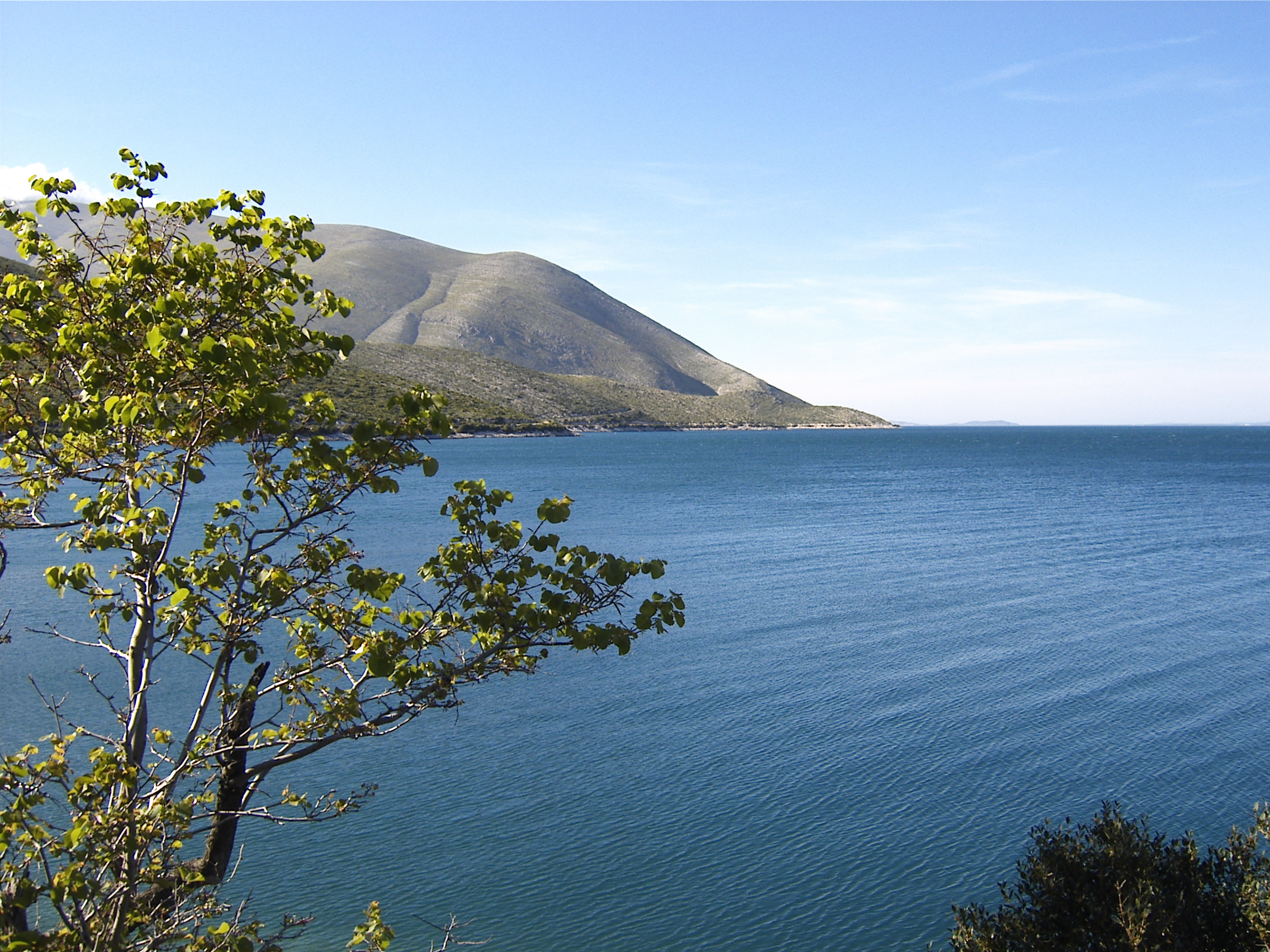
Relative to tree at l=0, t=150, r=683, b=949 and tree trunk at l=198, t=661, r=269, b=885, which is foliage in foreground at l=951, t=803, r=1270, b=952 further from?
tree trunk at l=198, t=661, r=269, b=885

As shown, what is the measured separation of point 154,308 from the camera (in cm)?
567

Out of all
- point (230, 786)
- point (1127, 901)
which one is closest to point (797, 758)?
point (1127, 901)

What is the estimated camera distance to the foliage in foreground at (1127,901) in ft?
33.1

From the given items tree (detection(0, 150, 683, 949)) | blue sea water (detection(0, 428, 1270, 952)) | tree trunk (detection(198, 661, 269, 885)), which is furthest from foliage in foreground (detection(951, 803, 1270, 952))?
tree trunk (detection(198, 661, 269, 885))

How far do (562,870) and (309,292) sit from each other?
1331 cm

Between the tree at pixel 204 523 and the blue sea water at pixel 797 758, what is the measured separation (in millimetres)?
9638

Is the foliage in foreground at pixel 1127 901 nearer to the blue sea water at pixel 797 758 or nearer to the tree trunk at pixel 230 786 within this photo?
the blue sea water at pixel 797 758

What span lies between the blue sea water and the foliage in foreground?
466 centimetres

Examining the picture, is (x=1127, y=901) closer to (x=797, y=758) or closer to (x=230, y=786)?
(x=230, y=786)

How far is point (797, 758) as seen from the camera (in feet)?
71.2

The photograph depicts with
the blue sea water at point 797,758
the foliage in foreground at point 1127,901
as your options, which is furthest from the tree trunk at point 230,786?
the blue sea water at point 797,758

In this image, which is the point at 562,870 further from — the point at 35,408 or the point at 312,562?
the point at 35,408

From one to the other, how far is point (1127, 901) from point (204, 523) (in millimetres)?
10279

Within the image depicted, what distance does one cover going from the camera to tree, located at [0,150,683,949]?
18.9ft
